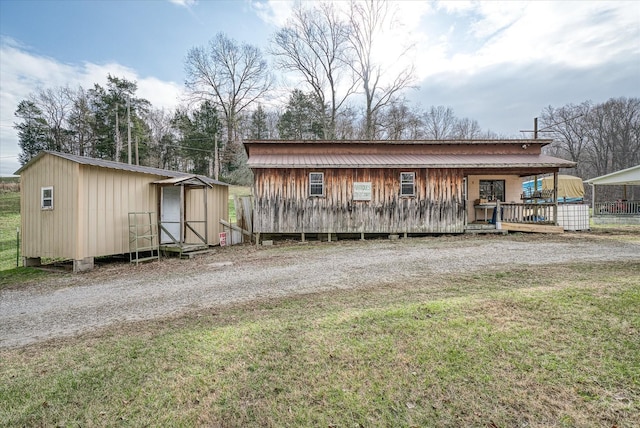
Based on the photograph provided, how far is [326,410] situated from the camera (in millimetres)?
2395

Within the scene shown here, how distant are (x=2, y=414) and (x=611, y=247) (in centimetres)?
1343

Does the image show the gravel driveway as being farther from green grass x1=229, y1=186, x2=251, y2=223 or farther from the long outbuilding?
green grass x1=229, y1=186, x2=251, y2=223

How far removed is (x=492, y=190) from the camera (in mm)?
16391

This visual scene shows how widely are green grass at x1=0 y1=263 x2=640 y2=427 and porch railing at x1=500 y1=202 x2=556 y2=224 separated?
10146 millimetres

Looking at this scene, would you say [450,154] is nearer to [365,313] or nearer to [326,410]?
[365,313]

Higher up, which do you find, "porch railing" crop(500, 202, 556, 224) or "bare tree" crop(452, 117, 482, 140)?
"bare tree" crop(452, 117, 482, 140)

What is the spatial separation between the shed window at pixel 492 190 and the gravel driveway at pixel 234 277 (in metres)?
5.65

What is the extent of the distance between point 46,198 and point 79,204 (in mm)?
1625

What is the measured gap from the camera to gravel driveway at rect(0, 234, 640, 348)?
4.84 m

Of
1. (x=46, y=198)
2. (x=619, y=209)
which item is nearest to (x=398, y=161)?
(x=46, y=198)

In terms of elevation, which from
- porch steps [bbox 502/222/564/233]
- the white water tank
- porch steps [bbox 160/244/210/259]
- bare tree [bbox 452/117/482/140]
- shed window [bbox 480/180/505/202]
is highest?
bare tree [bbox 452/117/482/140]

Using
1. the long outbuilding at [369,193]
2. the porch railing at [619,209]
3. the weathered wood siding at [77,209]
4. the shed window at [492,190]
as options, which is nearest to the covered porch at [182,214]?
the weathered wood siding at [77,209]

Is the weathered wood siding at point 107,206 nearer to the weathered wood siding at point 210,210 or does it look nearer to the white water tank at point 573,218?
the weathered wood siding at point 210,210

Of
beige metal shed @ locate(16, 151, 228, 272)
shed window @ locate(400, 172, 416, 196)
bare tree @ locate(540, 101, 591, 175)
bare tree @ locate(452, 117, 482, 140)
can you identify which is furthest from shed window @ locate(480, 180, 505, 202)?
bare tree @ locate(540, 101, 591, 175)
